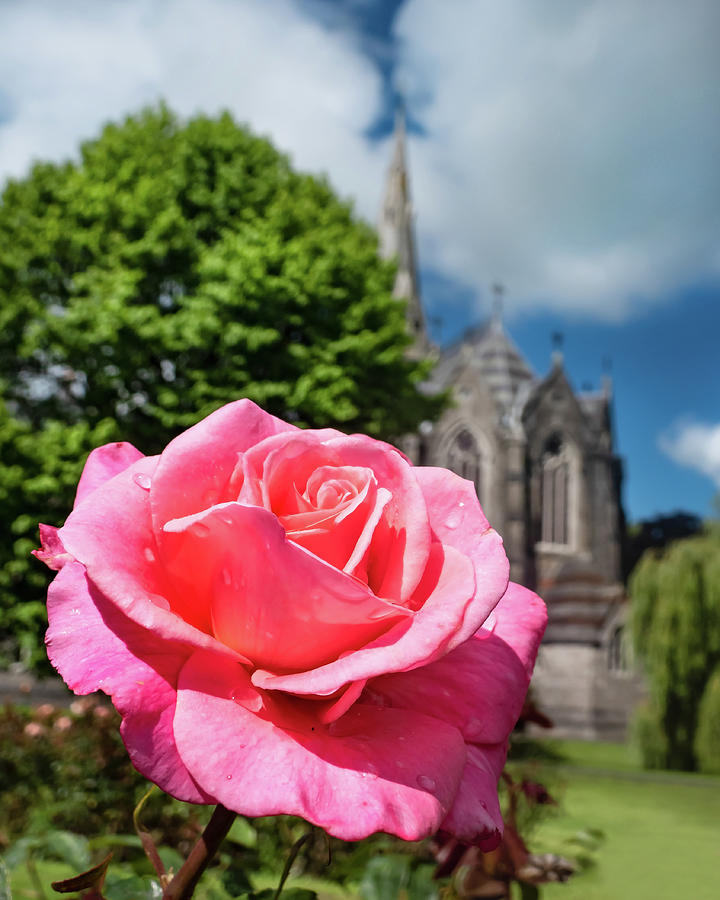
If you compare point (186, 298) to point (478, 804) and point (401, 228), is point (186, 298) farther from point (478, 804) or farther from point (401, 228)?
point (401, 228)

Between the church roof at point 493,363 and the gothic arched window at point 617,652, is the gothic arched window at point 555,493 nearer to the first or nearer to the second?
the church roof at point 493,363

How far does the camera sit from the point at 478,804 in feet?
2.06

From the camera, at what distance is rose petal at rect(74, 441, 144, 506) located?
77cm

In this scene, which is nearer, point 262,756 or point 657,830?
point 262,756

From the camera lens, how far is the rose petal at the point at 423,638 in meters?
0.58

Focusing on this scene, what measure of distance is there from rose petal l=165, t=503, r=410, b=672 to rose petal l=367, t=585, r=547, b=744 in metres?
0.06

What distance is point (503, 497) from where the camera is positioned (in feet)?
111

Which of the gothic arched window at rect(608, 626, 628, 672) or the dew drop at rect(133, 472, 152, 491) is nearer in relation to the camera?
the dew drop at rect(133, 472, 152, 491)

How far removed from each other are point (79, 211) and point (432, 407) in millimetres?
6738

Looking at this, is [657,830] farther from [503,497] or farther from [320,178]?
[503,497]

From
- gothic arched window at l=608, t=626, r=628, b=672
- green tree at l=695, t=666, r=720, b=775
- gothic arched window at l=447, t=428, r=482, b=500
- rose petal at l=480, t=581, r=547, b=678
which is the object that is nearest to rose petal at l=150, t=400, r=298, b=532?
rose petal at l=480, t=581, r=547, b=678

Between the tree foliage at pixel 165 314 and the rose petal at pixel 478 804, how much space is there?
1096cm

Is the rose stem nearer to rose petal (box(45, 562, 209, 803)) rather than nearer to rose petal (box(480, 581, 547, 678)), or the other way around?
rose petal (box(45, 562, 209, 803))

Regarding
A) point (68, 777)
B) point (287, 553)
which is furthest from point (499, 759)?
point (68, 777)
